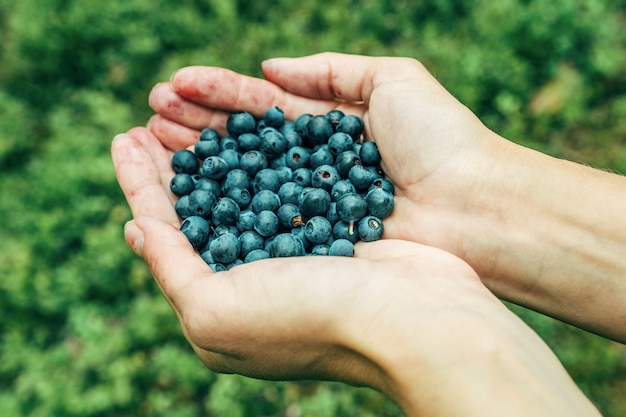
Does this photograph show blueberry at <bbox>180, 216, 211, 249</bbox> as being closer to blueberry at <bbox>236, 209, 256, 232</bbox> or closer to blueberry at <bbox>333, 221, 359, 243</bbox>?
blueberry at <bbox>236, 209, 256, 232</bbox>

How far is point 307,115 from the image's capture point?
9.45ft

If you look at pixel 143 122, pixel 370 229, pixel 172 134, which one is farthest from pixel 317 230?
pixel 143 122

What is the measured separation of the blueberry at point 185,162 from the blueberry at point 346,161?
77 centimetres

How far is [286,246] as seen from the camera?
2.22 m

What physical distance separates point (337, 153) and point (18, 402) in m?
2.47

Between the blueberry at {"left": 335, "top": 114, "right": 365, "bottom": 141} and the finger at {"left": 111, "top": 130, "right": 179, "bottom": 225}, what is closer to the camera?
the finger at {"left": 111, "top": 130, "right": 179, "bottom": 225}

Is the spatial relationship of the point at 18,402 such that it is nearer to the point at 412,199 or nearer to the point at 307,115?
the point at 307,115

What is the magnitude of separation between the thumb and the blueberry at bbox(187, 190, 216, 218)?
241 millimetres

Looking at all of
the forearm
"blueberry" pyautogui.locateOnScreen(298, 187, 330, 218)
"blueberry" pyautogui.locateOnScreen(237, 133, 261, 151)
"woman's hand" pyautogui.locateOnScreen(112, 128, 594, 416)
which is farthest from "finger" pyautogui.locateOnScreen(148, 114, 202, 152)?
the forearm

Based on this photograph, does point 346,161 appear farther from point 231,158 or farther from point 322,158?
point 231,158

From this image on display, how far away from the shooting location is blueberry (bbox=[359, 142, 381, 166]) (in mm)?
2586

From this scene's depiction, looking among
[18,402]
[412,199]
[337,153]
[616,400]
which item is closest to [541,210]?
[412,199]

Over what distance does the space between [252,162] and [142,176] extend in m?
0.57

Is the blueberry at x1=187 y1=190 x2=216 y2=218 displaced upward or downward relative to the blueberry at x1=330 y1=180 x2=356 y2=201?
downward
